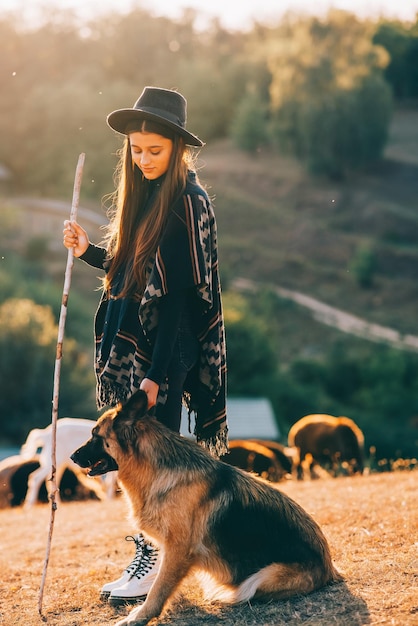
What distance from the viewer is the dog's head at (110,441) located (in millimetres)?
4172

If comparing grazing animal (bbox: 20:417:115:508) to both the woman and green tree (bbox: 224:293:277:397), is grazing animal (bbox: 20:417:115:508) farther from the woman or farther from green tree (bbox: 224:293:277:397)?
green tree (bbox: 224:293:277:397)

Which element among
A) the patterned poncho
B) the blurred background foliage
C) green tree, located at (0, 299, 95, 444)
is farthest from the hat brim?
green tree, located at (0, 299, 95, 444)

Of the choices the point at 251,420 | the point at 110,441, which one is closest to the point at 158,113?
the point at 110,441

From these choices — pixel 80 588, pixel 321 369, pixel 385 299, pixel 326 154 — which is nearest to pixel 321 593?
pixel 80 588

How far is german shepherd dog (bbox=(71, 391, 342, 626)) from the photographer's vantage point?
4.21m

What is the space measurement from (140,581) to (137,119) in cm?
252

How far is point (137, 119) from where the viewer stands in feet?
14.4

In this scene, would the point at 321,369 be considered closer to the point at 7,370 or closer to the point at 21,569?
the point at 7,370

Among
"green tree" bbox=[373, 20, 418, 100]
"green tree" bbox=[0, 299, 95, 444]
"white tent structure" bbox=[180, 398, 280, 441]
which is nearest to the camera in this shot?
"white tent structure" bbox=[180, 398, 280, 441]

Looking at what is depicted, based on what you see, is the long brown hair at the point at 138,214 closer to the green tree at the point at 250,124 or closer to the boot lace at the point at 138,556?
the boot lace at the point at 138,556

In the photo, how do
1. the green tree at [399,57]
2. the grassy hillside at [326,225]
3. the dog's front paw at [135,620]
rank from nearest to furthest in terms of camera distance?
the dog's front paw at [135,620] < the grassy hillside at [326,225] < the green tree at [399,57]

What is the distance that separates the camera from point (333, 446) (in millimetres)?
15055

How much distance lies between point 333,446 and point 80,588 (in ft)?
34.3

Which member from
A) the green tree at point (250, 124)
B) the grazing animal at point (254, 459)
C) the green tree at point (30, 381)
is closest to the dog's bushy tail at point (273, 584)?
the grazing animal at point (254, 459)
